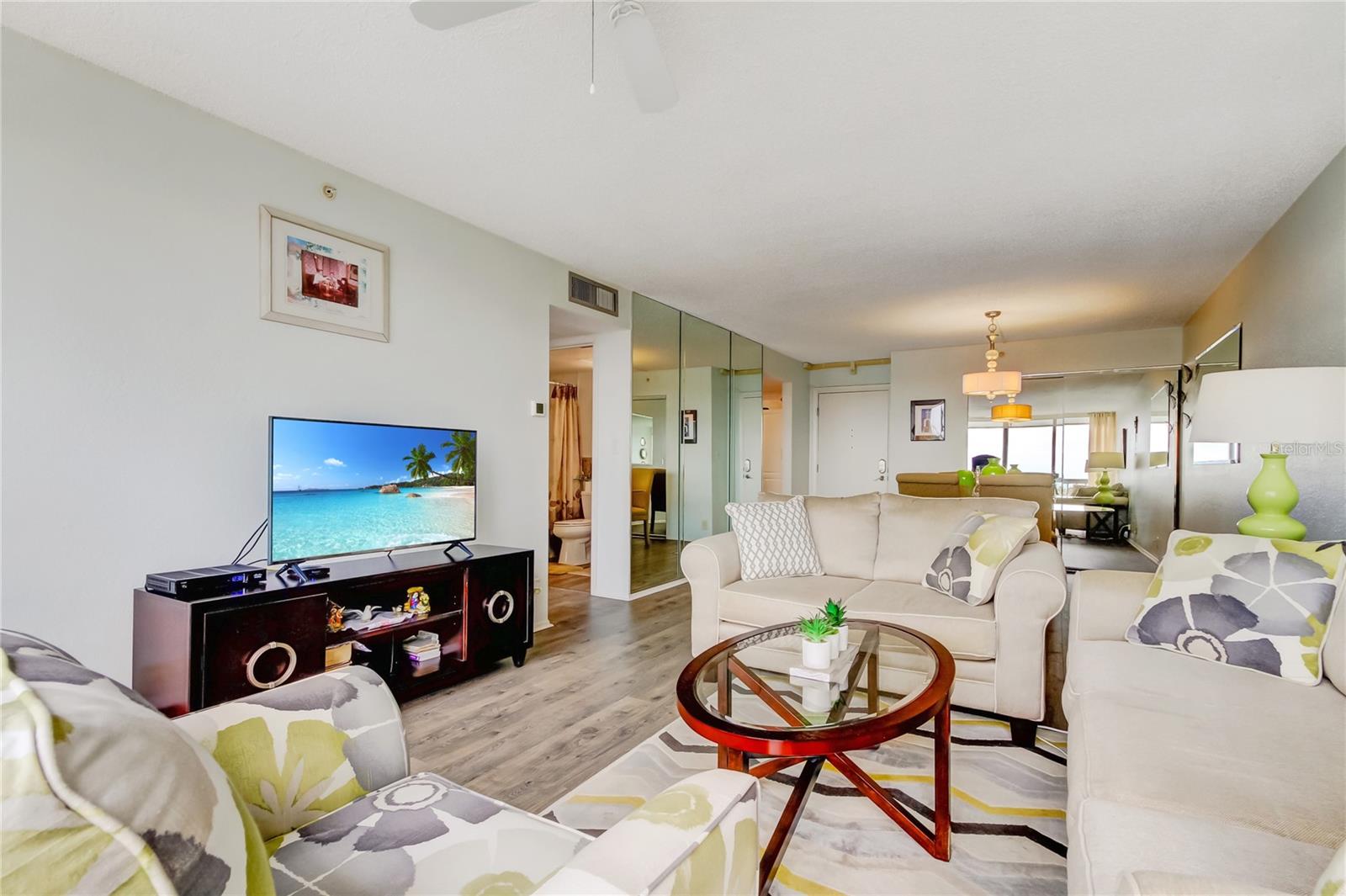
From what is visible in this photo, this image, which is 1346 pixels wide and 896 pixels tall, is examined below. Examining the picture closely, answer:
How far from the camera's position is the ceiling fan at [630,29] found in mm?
1491

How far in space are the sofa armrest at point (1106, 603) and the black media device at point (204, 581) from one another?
9.58 ft

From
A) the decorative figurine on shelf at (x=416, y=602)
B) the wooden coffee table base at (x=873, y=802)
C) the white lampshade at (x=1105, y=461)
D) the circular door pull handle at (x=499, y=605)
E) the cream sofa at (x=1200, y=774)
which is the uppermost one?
the white lampshade at (x=1105, y=461)

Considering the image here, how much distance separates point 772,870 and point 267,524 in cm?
230

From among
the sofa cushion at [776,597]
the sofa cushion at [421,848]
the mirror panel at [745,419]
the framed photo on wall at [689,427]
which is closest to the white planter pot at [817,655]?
the sofa cushion at [776,597]

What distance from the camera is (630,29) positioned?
1.62 meters

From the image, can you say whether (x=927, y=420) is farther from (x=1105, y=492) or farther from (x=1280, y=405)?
(x=1280, y=405)

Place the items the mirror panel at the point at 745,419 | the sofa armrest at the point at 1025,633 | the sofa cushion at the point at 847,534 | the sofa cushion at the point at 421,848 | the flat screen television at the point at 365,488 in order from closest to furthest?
the sofa cushion at the point at 421,848, the sofa armrest at the point at 1025,633, the flat screen television at the point at 365,488, the sofa cushion at the point at 847,534, the mirror panel at the point at 745,419

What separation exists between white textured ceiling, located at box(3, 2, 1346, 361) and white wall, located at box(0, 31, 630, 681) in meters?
0.17

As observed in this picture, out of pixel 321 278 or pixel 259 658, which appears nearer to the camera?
pixel 259 658

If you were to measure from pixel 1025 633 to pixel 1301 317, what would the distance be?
2.24 metres

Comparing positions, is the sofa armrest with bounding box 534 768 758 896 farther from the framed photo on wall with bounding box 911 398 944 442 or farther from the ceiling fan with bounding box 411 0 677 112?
the framed photo on wall with bounding box 911 398 944 442

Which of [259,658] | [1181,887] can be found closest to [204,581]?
[259,658]

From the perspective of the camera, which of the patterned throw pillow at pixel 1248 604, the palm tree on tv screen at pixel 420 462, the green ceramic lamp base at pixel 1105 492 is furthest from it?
the green ceramic lamp base at pixel 1105 492

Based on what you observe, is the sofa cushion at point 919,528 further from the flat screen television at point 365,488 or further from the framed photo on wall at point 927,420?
the framed photo on wall at point 927,420
